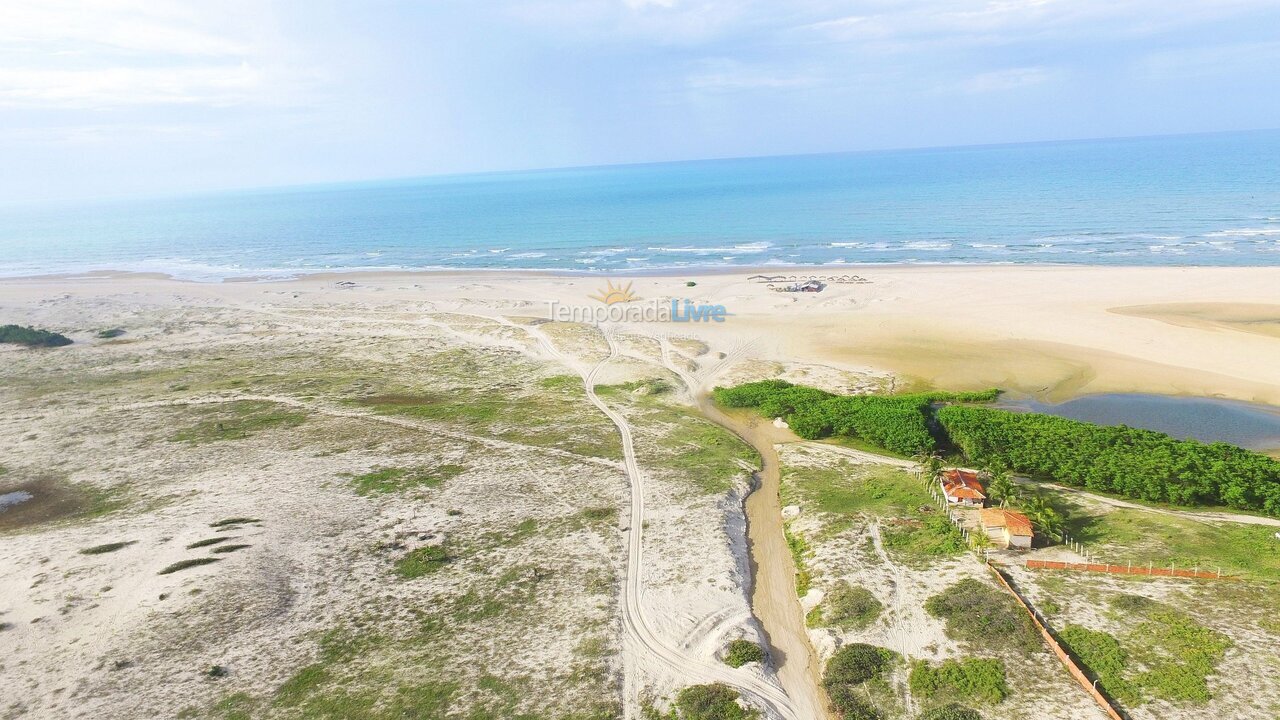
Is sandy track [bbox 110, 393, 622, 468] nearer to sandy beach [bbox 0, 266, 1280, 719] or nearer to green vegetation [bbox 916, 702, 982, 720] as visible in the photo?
sandy beach [bbox 0, 266, 1280, 719]

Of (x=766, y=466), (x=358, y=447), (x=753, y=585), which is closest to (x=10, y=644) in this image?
(x=358, y=447)

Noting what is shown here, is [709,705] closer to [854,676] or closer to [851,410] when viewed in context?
[854,676]

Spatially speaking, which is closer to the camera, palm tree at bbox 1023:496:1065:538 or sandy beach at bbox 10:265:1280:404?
palm tree at bbox 1023:496:1065:538

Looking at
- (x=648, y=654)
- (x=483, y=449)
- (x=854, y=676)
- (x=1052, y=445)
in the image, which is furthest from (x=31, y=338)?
(x=1052, y=445)

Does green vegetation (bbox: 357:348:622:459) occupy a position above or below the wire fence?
above

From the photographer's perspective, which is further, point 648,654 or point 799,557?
point 799,557

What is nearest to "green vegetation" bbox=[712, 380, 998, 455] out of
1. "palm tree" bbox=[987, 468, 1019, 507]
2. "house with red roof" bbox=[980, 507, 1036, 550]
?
"palm tree" bbox=[987, 468, 1019, 507]

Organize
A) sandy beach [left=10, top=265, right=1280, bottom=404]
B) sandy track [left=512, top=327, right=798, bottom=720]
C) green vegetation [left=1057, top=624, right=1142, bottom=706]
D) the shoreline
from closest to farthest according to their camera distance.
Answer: green vegetation [left=1057, top=624, right=1142, bottom=706] < sandy track [left=512, top=327, right=798, bottom=720] < sandy beach [left=10, top=265, right=1280, bottom=404] < the shoreline
